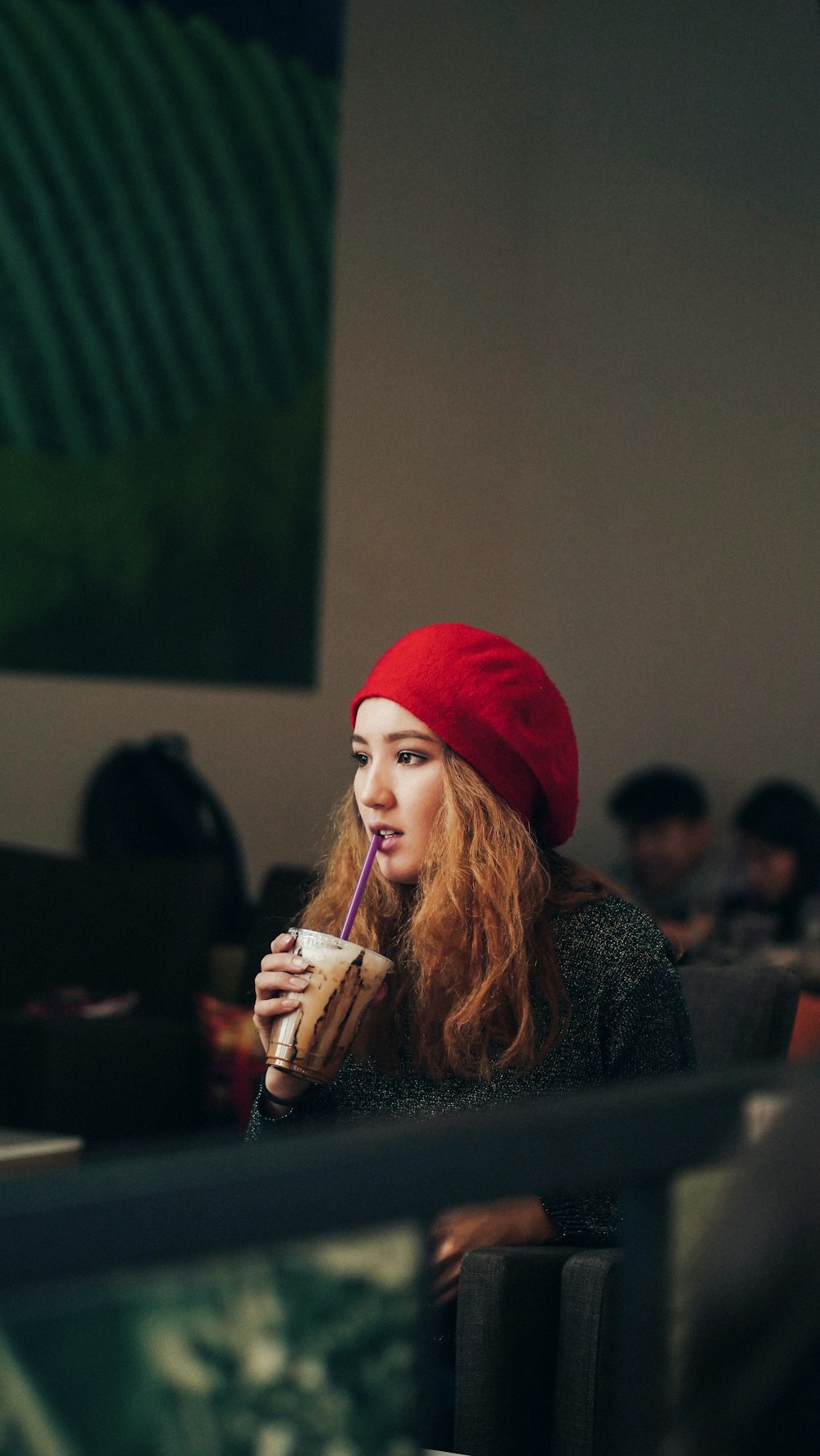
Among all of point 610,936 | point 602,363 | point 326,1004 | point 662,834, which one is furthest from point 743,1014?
point 602,363

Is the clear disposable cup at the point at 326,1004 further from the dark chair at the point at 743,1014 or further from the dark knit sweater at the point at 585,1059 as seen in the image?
the dark chair at the point at 743,1014

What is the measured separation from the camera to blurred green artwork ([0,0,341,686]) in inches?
166

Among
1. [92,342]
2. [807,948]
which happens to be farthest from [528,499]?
[807,948]

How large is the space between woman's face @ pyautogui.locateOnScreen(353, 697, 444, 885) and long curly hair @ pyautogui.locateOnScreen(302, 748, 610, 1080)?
0.04 ft

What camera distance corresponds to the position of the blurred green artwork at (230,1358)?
0.41 m

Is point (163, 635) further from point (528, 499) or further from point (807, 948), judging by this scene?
point (807, 948)

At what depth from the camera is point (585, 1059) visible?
4.71 ft

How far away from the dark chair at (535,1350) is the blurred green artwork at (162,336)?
126 inches

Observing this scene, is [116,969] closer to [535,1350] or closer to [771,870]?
[771,870]

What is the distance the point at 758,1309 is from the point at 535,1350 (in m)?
1.02

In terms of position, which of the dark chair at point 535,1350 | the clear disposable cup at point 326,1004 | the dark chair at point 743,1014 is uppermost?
the clear disposable cup at point 326,1004

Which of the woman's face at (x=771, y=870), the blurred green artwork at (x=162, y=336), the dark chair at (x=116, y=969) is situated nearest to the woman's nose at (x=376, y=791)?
the dark chair at (x=116, y=969)

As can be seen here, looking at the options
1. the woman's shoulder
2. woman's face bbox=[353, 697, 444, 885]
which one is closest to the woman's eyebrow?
woman's face bbox=[353, 697, 444, 885]

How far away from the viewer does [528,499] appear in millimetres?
5703
